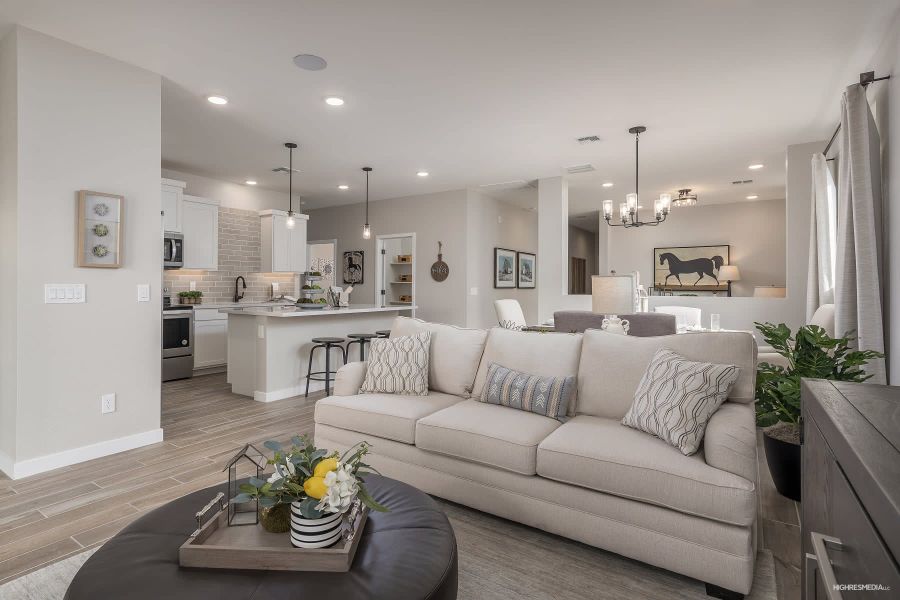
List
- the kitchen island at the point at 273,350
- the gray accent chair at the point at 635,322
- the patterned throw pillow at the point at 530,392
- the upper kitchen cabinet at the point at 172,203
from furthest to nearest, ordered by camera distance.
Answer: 1. the upper kitchen cabinet at the point at 172,203
2. the kitchen island at the point at 273,350
3. the gray accent chair at the point at 635,322
4. the patterned throw pillow at the point at 530,392

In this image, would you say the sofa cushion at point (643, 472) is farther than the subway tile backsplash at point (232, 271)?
No

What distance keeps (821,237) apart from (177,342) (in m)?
6.97

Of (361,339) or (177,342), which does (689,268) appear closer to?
(361,339)

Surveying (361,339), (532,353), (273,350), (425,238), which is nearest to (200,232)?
(273,350)

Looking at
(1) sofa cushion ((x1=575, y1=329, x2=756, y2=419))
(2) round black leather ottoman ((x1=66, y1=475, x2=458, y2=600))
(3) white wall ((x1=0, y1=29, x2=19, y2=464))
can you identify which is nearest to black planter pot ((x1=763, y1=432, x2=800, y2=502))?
(1) sofa cushion ((x1=575, y1=329, x2=756, y2=419))

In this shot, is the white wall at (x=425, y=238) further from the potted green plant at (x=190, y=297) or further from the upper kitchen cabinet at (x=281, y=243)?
the potted green plant at (x=190, y=297)

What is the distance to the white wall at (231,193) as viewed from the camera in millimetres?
6497

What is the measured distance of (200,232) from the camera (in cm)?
633

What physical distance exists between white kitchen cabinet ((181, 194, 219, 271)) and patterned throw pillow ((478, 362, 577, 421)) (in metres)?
5.14

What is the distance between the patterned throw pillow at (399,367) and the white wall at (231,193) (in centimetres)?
490

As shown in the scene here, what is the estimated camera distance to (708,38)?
296 cm

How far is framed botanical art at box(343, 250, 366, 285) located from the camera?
8.46 m

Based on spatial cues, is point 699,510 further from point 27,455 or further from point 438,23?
point 27,455

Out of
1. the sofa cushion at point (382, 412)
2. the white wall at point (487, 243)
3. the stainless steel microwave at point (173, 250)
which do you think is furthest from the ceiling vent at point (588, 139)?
the stainless steel microwave at point (173, 250)
